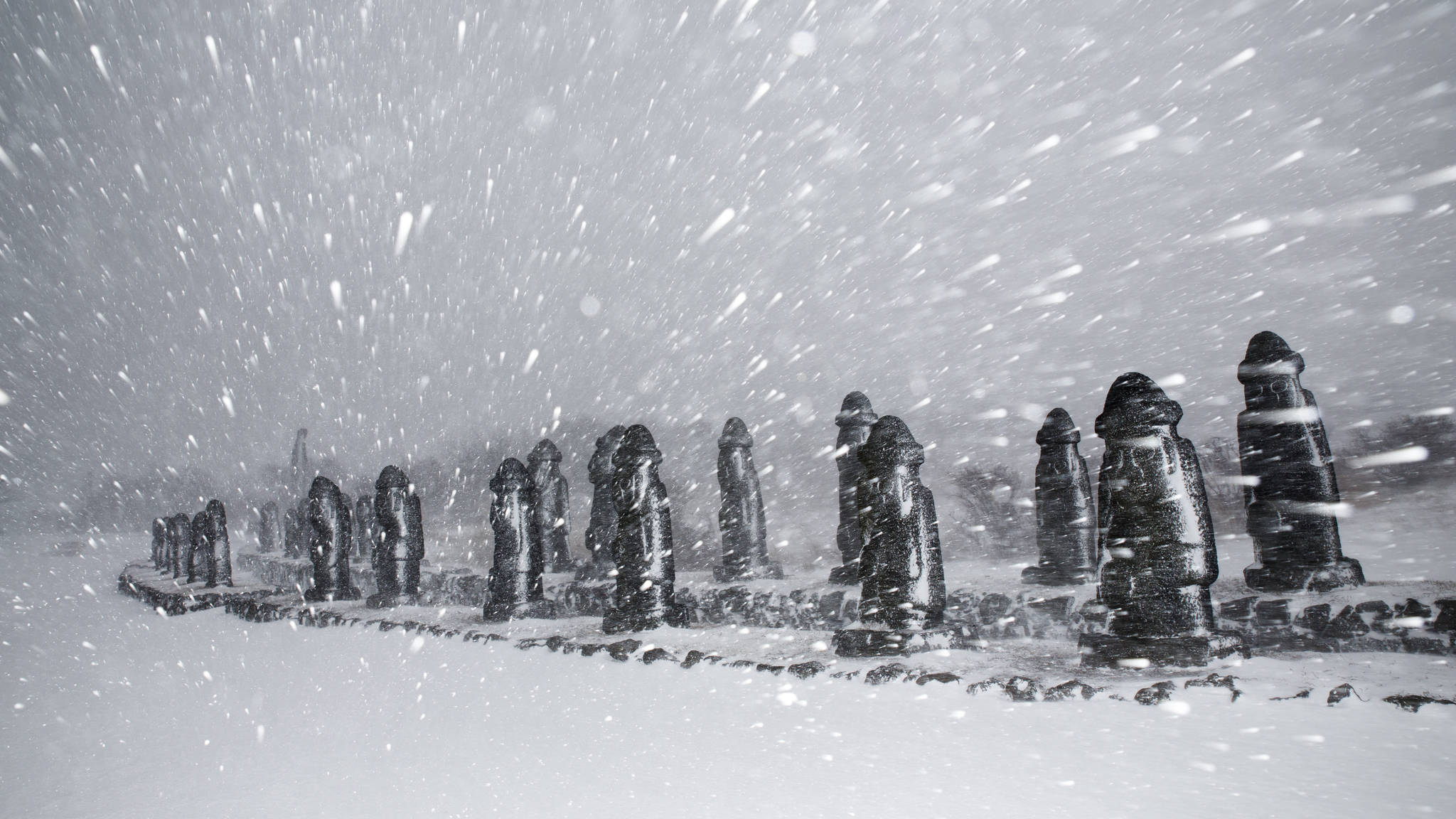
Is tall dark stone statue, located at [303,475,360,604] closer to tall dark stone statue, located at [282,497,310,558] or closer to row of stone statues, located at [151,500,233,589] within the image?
row of stone statues, located at [151,500,233,589]

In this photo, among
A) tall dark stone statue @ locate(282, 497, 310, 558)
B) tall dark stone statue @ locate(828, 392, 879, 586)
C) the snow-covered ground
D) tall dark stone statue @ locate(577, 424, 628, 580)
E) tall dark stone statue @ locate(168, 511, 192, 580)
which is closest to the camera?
the snow-covered ground

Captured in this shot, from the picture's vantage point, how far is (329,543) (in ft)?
49.8

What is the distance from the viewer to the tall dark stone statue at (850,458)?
11125 millimetres

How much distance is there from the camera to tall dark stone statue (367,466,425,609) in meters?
13.9

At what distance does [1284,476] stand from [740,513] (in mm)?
7063

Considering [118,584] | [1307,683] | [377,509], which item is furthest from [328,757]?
[118,584]

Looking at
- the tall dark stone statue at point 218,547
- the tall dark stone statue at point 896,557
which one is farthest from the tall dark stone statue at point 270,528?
the tall dark stone statue at point 896,557

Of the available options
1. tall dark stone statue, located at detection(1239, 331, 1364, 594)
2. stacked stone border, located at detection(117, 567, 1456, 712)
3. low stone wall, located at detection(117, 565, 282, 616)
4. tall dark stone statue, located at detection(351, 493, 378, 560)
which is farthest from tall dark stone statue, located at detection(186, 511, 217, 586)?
tall dark stone statue, located at detection(1239, 331, 1364, 594)

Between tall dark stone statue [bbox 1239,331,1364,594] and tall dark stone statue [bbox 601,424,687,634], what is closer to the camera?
tall dark stone statue [bbox 1239,331,1364,594]

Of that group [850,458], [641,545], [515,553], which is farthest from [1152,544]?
[515,553]

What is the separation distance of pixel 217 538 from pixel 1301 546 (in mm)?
23272

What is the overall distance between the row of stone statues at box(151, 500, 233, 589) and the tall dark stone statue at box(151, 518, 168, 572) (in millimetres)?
2848

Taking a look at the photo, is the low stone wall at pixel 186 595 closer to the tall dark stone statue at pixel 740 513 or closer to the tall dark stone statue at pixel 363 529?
the tall dark stone statue at pixel 363 529

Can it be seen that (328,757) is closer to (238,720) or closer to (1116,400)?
(238,720)
